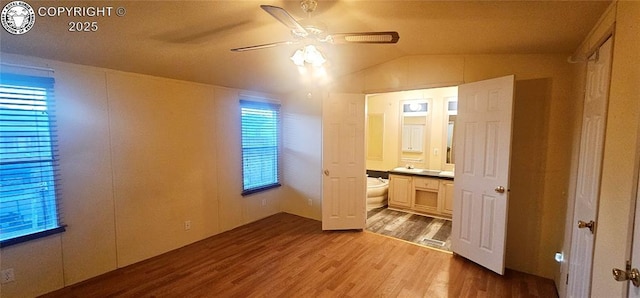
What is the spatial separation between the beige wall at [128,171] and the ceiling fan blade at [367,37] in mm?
2347

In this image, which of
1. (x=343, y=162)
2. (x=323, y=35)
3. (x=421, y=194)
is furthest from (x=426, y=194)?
(x=323, y=35)

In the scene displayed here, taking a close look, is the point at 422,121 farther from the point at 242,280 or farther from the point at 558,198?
the point at 242,280

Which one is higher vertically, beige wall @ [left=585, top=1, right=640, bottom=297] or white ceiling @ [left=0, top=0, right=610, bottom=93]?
white ceiling @ [left=0, top=0, right=610, bottom=93]

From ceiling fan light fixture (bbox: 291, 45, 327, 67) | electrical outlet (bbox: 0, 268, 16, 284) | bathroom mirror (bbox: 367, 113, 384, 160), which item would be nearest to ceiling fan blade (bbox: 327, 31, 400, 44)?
ceiling fan light fixture (bbox: 291, 45, 327, 67)

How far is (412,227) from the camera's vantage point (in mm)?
4094

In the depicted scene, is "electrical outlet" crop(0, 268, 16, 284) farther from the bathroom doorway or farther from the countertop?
the countertop

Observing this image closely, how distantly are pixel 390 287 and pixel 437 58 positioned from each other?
8.72 feet

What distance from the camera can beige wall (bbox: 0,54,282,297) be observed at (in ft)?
7.89

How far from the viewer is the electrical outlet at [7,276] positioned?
2.15 m

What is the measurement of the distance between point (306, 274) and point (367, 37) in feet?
7.68

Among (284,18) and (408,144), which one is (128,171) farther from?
(408,144)

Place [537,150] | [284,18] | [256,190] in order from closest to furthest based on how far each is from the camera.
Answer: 1. [284,18]
2. [537,150]
3. [256,190]

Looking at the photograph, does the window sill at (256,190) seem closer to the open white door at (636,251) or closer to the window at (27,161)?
Answer: the window at (27,161)

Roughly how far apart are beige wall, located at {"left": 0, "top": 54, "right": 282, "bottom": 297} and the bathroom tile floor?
240 centimetres
